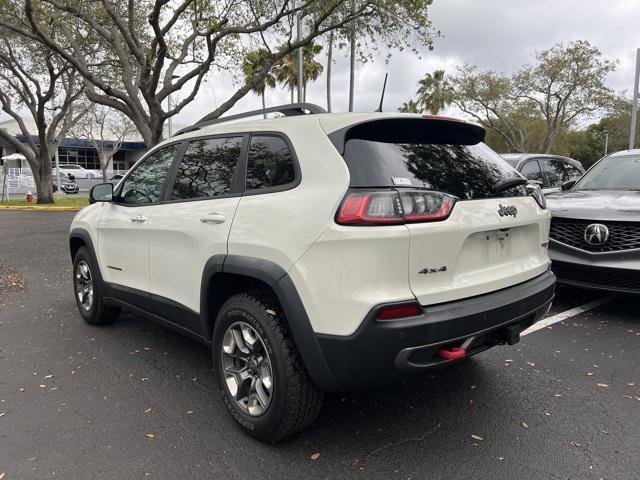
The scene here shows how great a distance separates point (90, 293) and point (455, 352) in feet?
12.4

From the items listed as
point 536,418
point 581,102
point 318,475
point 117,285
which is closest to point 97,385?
point 117,285

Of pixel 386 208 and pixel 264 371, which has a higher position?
pixel 386 208

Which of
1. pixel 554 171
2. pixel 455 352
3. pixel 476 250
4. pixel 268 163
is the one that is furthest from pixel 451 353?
pixel 554 171

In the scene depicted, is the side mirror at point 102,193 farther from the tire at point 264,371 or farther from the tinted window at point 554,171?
the tinted window at point 554,171

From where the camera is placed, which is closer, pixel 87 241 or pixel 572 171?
pixel 87 241

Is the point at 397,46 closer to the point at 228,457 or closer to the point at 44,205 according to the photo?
the point at 228,457

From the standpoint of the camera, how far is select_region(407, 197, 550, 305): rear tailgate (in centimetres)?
240

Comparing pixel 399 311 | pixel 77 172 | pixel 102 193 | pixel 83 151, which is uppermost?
pixel 83 151

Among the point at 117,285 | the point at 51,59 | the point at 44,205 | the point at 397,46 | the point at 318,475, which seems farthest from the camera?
the point at 44,205

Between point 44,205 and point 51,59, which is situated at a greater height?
point 51,59

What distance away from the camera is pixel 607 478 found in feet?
8.02

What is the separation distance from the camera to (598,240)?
4828 mm

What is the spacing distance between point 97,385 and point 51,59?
19.8 m

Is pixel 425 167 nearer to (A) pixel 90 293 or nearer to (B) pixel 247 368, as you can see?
(B) pixel 247 368
